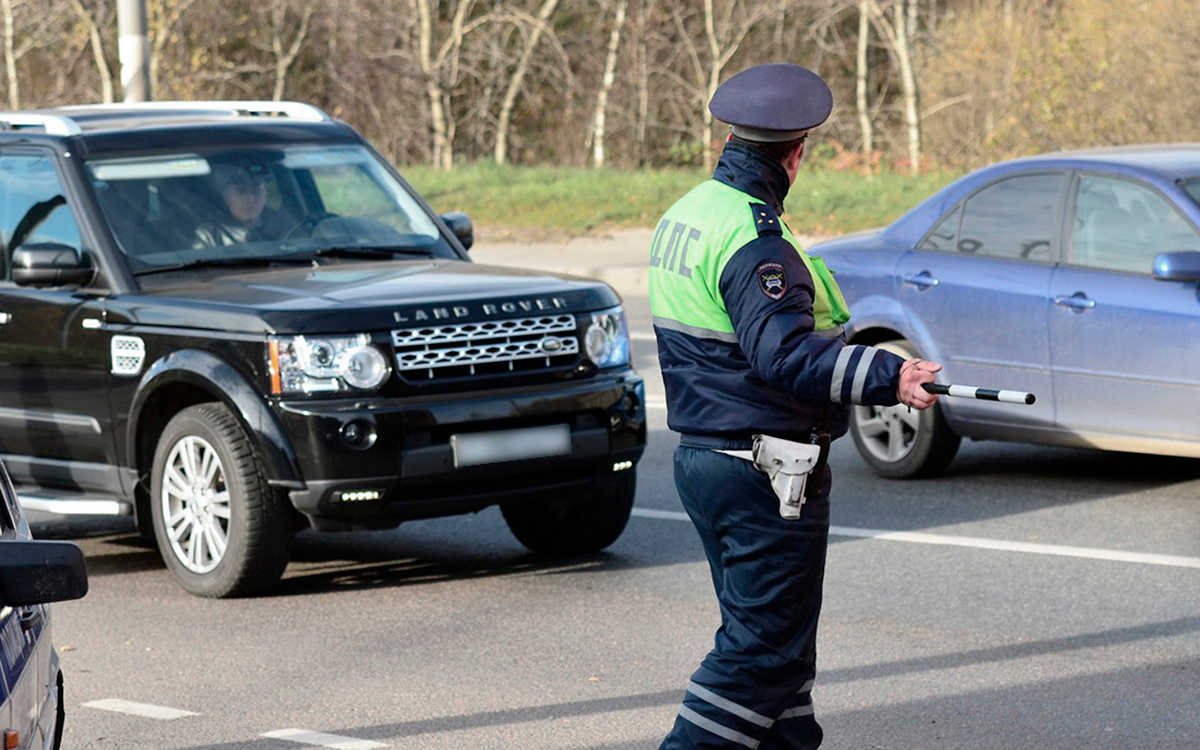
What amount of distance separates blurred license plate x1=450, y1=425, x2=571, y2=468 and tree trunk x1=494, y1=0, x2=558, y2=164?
100ft

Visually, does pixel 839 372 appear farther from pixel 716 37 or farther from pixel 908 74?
pixel 716 37

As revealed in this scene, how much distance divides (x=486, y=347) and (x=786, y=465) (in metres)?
2.99

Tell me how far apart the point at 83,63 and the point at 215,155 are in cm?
3892

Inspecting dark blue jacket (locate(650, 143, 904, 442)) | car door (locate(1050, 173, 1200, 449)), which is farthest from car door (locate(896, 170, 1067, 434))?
dark blue jacket (locate(650, 143, 904, 442))

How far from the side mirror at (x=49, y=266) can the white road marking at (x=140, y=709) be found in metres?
2.14

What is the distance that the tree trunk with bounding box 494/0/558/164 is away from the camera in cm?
3722

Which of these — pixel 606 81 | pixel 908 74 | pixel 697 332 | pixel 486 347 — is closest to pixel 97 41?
pixel 606 81

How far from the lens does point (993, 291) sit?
8.56m

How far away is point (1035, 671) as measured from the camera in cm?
573

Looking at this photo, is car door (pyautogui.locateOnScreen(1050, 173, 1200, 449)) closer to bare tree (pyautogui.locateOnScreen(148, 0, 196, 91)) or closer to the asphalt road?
the asphalt road

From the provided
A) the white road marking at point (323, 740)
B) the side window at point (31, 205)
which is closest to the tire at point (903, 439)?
the side window at point (31, 205)

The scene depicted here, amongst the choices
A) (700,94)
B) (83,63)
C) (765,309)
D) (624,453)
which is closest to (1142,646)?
(624,453)

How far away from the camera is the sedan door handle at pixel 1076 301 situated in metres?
8.15

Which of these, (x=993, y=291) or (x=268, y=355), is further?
(x=993, y=291)
